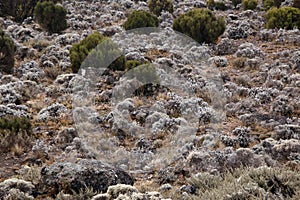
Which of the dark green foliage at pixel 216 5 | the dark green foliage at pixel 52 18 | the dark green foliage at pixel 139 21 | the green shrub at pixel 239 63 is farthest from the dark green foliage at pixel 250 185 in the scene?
the dark green foliage at pixel 216 5

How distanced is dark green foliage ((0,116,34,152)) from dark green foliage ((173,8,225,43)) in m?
8.50

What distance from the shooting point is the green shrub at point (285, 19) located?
1652 centimetres

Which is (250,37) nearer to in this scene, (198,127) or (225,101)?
(225,101)

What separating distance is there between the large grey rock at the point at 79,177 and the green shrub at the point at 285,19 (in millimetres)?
11953

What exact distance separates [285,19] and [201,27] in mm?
3595

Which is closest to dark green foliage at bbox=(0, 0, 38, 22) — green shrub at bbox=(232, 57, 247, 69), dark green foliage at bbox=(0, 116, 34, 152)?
green shrub at bbox=(232, 57, 247, 69)

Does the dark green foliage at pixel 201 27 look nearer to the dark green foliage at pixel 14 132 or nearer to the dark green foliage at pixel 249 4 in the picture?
the dark green foliage at pixel 249 4

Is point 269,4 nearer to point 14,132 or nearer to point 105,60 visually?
point 105,60

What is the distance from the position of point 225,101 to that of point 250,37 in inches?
251

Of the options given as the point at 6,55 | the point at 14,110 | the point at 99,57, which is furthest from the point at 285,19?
the point at 14,110

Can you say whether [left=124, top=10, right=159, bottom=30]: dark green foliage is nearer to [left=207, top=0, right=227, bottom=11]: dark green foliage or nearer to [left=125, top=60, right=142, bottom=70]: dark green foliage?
[left=125, top=60, right=142, bottom=70]: dark green foliage

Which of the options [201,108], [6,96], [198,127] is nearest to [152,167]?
[198,127]

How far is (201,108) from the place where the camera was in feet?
34.4

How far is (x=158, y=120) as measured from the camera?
33.0 ft
